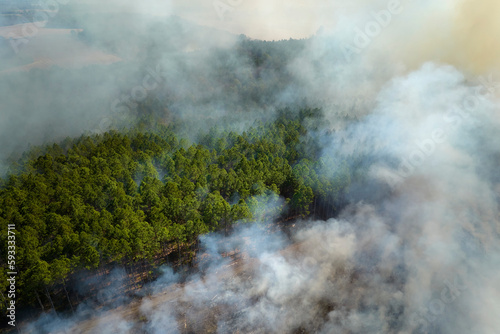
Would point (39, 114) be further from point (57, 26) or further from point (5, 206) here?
point (5, 206)

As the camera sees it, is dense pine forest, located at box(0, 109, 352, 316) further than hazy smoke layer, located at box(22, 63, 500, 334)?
Yes

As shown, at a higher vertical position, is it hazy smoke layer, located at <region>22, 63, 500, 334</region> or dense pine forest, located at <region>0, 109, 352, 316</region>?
dense pine forest, located at <region>0, 109, 352, 316</region>

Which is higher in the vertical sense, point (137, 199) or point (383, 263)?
point (137, 199)

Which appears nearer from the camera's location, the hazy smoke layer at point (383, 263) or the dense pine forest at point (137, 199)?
the hazy smoke layer at point (383, 263)

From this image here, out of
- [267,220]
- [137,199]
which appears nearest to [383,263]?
[267,220]

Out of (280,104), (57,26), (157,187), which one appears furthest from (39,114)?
(280,104)

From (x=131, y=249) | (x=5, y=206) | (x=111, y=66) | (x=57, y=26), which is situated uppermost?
(x=57, y=26)

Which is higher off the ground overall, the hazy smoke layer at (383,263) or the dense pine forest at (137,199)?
the dense pine forest at (137,199)

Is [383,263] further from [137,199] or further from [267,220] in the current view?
[137,199]
